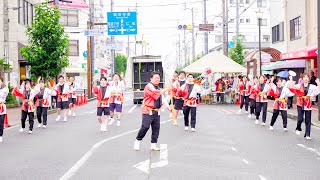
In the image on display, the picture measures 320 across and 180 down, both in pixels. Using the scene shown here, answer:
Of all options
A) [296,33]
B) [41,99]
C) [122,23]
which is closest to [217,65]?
[296,33]

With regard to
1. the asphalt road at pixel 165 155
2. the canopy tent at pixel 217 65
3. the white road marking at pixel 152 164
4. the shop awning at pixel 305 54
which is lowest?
the asphalt road at pixel 165 155

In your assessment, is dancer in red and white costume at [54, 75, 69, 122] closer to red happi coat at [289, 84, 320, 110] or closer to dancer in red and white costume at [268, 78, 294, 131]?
dancer in red and white costume at [268, 78, 294, 131]

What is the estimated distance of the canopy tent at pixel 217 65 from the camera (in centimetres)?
3225

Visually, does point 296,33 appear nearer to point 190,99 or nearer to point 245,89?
point 245,89

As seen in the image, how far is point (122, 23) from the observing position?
37688mm

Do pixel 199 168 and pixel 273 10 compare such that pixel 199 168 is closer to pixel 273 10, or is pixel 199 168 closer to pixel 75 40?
pixel 273 10

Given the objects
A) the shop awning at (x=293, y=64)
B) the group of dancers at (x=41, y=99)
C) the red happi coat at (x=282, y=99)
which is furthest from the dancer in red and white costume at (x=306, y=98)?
the shop awning at (x=293, y=64)

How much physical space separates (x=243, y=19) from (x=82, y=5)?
31262mm

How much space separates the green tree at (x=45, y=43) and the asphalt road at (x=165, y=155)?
1127 cm

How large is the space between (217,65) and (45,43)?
11.6 m

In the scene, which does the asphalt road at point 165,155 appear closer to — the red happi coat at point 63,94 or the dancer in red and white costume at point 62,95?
the dancer in red and white costume at point 62,95

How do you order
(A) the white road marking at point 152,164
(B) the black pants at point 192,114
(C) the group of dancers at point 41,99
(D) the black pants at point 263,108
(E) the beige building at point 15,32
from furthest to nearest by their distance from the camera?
1. (E) the beige building at point 15,32
2. (D) the black pants at point 263,108
3. (B) the black pants at point 192,114
4. (C) the group of dancers at point 41,99
5. (A) the white road marking at point 152,164

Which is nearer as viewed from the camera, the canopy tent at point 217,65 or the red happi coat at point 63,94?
the red happi coat at point 63,94

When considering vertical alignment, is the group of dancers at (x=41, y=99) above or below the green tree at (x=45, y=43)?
below
